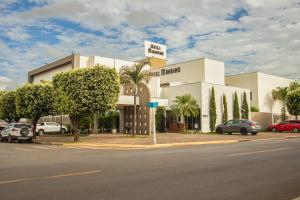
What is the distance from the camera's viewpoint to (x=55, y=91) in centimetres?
2816

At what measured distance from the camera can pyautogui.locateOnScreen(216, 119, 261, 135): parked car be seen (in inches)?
1286

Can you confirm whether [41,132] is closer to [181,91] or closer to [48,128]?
[48,128]

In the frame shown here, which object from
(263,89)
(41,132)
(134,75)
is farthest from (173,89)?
(263,89)

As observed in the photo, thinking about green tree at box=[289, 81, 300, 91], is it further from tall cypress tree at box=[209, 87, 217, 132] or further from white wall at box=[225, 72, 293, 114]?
tall cypress tree at box=[209, 87, 217, 132]

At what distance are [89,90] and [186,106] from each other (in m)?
14.7

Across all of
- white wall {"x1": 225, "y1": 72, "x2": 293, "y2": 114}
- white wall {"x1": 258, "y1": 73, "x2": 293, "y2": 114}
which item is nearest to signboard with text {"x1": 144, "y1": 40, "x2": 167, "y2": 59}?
white wall {"x1": 225, "y1": 72, "x2": 293, "y2": 114}

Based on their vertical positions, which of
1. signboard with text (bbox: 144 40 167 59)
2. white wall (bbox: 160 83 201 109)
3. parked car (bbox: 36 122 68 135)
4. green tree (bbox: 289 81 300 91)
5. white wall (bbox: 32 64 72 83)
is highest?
signboard with text (bbox: 144 40 167 59)

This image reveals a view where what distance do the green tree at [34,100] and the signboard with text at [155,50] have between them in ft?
94.8

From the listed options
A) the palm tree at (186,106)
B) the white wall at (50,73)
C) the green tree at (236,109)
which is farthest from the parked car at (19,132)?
the white wall at (50,73)

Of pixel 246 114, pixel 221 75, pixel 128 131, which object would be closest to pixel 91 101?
pixel 128 131

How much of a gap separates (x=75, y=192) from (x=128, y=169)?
136 inches

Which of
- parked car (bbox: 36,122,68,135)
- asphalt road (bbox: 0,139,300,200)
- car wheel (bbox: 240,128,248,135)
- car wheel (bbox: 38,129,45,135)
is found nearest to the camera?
asphalt road (bbox: 0,139,300,200)

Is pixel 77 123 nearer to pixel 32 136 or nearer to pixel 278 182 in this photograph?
pixel 32 136

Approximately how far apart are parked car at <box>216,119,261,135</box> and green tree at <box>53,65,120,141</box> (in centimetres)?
1341
